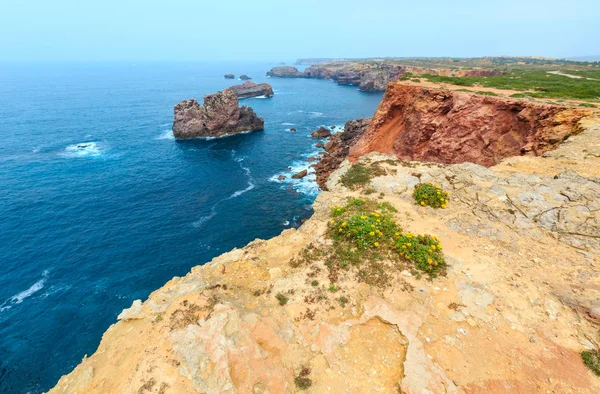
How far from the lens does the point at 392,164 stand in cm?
3005

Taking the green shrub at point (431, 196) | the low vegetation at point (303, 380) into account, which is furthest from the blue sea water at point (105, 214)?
the low vegetation at point (303, 380)

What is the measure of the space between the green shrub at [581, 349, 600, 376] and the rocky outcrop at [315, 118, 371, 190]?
147ft

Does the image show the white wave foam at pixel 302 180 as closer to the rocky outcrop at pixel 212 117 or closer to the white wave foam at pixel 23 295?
the rocky outcrop at pixel 212 117

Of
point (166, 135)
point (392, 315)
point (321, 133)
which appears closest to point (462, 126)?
point (392, 315)

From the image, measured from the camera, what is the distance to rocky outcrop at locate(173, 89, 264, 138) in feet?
290

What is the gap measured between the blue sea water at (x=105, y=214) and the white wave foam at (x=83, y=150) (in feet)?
1.50

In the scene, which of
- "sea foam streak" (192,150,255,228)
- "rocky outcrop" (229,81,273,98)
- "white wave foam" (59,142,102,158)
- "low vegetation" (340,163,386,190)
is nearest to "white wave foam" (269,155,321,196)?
"sea foam streak" (192,150,255,228)

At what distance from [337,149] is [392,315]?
6151 centimetres

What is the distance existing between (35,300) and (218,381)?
1421 inches

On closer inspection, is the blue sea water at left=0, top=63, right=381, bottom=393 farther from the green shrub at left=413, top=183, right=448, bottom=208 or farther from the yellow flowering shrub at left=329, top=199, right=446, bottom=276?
the green shrub at left=413, top=183, right=448, bottom=208

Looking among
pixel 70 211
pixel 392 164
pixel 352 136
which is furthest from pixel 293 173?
pixel 70 211

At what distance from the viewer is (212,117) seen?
90.8 m

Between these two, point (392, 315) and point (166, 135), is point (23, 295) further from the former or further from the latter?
point (166, 135)

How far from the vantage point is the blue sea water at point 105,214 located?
30844 millimetres
